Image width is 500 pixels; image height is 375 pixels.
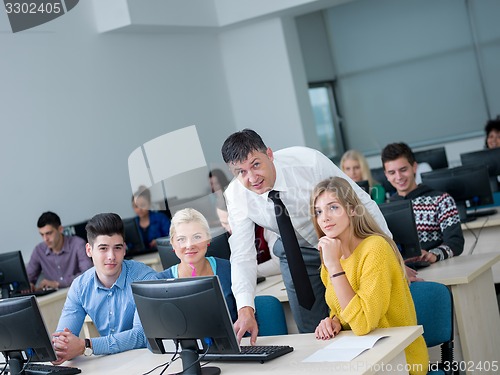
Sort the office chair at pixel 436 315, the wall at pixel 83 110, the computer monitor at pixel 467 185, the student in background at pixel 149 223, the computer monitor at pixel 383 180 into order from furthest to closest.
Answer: the student in background at pixel 149 223, the computer monitor at pixel 383 180, the wall at pixel 83 110, the computer monitor at pixel 467 185, the office chair at pixel 436 315

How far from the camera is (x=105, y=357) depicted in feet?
11.3

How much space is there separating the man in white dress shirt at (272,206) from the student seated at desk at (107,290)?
1.72 feet

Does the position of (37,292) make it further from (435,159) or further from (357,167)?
(435,159)

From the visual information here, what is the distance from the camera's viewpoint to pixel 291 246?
334 cm

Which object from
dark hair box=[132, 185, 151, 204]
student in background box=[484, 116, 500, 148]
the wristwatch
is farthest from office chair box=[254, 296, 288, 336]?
student in background box=[484, 116, 500, 148]

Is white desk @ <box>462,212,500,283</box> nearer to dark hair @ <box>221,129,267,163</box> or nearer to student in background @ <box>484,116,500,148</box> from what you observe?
student in background @ <box>484,116,500,148</box>

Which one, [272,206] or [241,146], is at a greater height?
[241,146]

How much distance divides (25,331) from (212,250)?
4.09ft

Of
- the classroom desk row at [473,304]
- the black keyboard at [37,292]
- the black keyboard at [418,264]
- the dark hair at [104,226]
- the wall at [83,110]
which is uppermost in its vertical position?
the wall at [83,110]

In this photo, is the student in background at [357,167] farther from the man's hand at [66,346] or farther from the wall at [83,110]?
the man's hand at [66,346]

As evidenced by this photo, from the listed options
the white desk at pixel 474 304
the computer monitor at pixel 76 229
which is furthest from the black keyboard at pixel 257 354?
the computer monitor at pixel 76 229

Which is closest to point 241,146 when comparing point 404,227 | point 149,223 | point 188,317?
point 188,317

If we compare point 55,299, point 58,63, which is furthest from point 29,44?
point 55,299

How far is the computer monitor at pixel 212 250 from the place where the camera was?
13.8 ft
